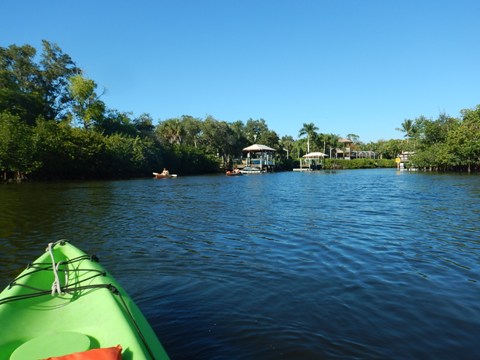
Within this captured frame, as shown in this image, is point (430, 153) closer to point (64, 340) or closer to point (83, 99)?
point (83, 99)

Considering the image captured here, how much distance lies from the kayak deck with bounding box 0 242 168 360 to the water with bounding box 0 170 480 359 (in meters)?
1.20

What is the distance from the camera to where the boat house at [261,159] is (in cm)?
7992

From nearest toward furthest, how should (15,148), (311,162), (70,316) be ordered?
1. (70,316)
2. (15,148)
3. (311,162)

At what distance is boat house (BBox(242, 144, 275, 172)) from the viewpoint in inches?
3146

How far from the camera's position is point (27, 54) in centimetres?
5691

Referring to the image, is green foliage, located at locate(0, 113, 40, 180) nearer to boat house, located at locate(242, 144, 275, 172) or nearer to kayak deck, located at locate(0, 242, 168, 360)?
kayak deck, located at locate(0, 242, 168, 360)

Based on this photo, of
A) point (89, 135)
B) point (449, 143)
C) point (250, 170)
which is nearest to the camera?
point (89, 135)

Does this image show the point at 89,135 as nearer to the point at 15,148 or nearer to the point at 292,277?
the point at 15,148

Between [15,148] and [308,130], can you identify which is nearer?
[15,148]

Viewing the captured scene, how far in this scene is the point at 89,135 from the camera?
166 feet

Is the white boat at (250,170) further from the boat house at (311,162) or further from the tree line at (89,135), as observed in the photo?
the boat house at (311,162)

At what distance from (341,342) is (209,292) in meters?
2.63

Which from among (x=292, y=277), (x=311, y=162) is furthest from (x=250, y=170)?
(x=292, y=277)

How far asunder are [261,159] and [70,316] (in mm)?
78977
